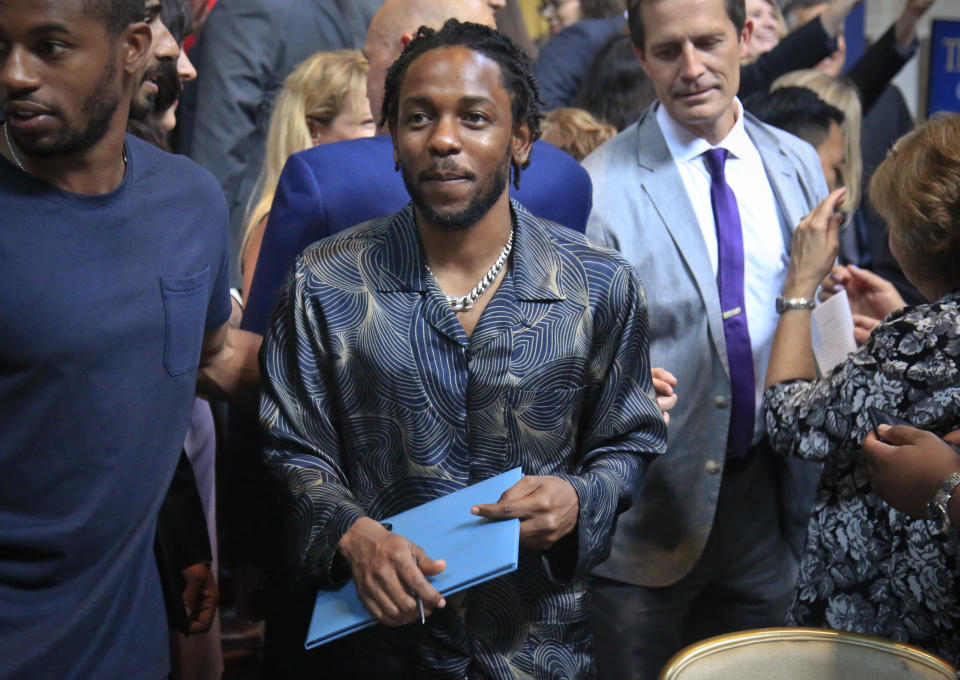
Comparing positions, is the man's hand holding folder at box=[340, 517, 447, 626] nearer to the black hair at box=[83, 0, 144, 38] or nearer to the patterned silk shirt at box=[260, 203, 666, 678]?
the patterned silk shirt at box=[260, 203, 666, 678]

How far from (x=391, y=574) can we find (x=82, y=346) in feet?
1.70

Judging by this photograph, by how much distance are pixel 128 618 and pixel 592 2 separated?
3907 millimetres

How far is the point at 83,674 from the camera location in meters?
1.55

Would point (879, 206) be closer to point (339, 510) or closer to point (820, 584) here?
point (820, 584)

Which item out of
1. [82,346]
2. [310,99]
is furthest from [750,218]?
[82,346]

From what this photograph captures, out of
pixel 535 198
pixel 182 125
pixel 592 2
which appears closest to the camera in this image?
pixel 535 198

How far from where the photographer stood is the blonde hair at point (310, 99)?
10.6ft

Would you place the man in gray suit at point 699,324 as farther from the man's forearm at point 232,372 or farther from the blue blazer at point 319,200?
the man's forearm at point 232,372

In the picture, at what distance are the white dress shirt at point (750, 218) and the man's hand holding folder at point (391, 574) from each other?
3.89 ft

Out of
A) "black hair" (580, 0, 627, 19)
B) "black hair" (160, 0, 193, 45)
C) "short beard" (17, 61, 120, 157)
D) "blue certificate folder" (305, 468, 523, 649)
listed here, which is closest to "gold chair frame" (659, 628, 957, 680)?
"blue certificate folder" (305, 468, 523, 649)

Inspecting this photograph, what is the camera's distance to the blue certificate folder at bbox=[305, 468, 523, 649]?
1.45 meters

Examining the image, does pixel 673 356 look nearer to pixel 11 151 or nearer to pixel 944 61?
pixel 11 151

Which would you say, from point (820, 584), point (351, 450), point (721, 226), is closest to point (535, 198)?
point (721, 226)

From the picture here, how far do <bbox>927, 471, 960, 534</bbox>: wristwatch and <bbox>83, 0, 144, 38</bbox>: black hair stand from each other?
1.35 m
